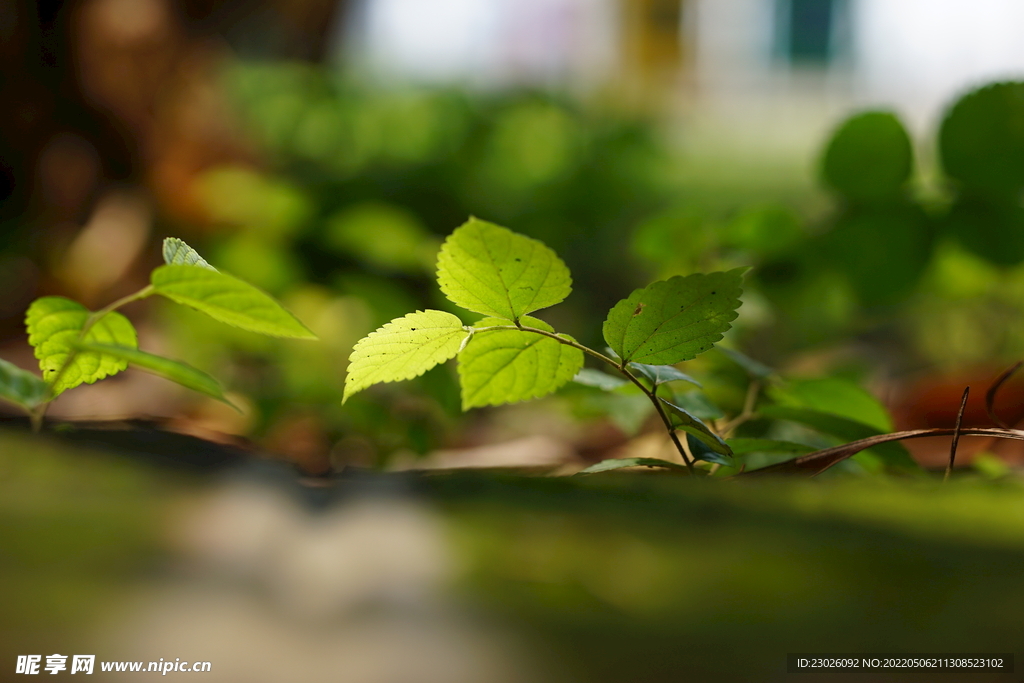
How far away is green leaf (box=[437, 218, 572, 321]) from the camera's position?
267 millimetres

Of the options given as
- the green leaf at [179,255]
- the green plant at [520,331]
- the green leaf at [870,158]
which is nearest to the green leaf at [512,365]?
the green plant at [520,331]

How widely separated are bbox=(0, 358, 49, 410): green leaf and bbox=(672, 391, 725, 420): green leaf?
0.28 meters

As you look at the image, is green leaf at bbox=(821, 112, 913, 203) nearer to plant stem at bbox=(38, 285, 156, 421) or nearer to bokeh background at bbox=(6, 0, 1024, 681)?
bokeh background at bbox=(6, 0, 1024, 681)

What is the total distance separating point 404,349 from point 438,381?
9.7 inches

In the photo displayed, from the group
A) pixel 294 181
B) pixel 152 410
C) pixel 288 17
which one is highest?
pixel 288 17

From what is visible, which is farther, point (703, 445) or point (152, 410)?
point (152, 410)

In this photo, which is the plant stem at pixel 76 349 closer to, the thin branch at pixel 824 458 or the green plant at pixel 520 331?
the green plant at pixel 520 331

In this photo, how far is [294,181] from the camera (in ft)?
4.70

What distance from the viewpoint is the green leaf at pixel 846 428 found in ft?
1.02

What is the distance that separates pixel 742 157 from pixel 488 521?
103 inches

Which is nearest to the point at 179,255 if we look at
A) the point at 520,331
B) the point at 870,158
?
the point at 520,331

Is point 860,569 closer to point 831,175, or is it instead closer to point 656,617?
point 656,617

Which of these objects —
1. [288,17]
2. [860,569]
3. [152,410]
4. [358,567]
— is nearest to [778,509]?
[860,569]

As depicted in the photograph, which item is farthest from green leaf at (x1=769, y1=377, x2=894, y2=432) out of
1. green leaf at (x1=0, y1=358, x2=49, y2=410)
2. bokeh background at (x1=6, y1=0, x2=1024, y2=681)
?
green leaf at (x1=0, y1=358, x2=49, y2=410)
